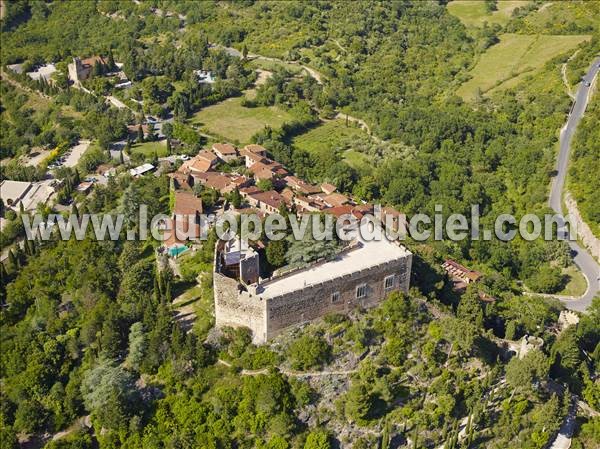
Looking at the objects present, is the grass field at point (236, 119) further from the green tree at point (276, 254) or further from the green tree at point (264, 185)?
the green tree at point (276, 254)

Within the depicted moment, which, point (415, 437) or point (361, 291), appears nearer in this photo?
point (415, 437)

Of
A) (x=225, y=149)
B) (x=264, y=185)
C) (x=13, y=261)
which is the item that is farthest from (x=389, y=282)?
(x=225, y=149)

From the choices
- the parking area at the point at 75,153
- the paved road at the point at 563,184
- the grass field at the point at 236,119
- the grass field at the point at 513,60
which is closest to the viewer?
the paved road at the point at 563,184

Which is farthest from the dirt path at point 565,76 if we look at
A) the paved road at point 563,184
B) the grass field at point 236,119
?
the grass field at point 236,119

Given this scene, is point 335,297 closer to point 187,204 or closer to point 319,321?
point 319,321

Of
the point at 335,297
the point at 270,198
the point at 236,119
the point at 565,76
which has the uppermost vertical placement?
the point at 335,297

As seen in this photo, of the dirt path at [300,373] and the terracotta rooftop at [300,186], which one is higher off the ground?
the dirt path at [300,373]
